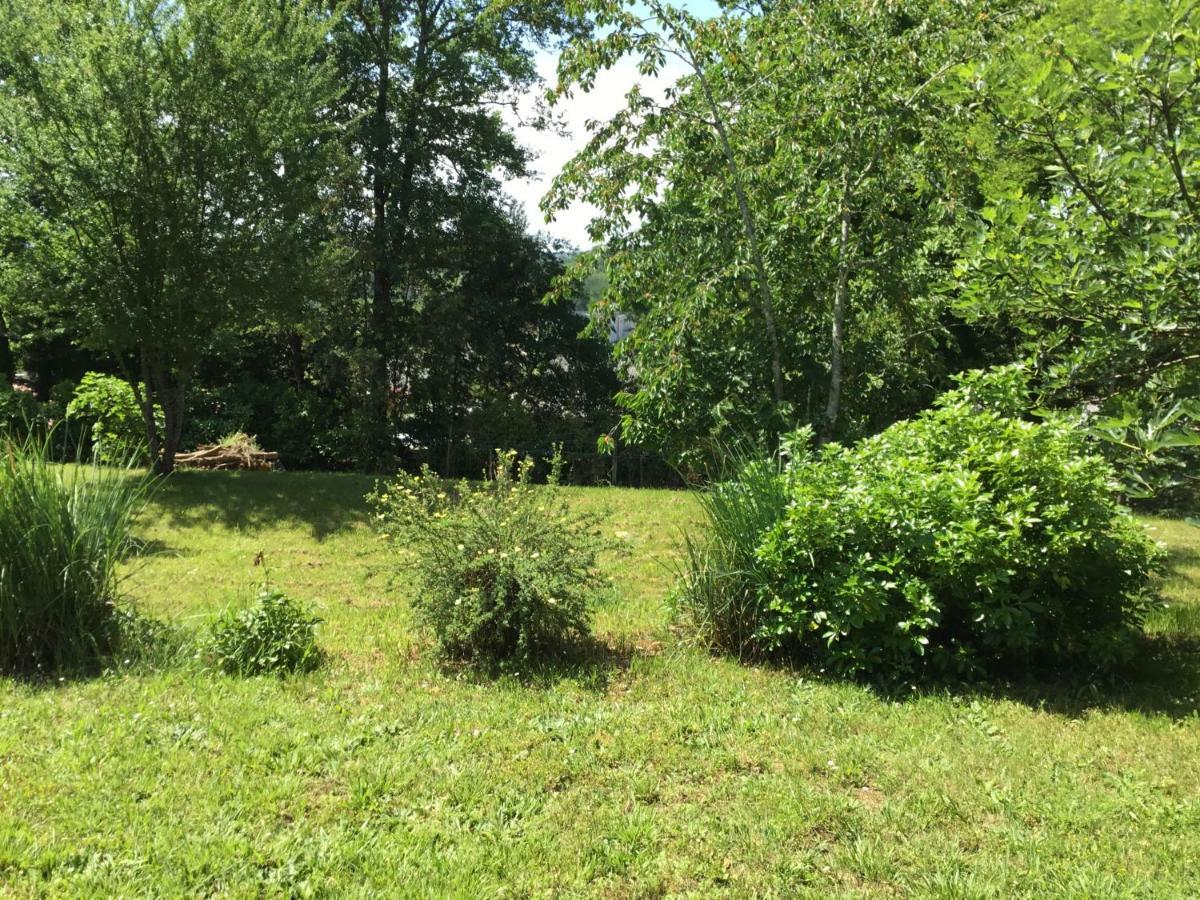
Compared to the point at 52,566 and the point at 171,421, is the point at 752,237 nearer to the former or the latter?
the point at 52,566

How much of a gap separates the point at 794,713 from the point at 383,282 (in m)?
14.6

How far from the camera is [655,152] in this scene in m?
7.30

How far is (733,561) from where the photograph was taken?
4965mm

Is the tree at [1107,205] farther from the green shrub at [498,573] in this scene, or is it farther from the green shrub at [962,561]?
the green shrub at [498,573]

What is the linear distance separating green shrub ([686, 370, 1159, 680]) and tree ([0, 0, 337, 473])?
8896 millimetres

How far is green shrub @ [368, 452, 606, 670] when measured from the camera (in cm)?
455

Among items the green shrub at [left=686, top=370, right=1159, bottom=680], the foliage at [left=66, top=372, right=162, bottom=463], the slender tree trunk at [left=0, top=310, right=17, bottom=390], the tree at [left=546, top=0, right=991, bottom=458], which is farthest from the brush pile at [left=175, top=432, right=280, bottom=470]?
the green shrub at [left=686, top=370, right=1159, bottom=680]

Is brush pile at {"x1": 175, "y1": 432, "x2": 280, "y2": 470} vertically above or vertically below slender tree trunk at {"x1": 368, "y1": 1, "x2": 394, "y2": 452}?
below

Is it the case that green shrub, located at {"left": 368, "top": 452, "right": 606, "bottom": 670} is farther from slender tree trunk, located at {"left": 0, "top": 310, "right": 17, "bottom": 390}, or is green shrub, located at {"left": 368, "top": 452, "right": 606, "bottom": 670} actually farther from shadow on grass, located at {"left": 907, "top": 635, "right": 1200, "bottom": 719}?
slender tree trunk, located at {"left": 0, "top": 310, "right": 17, "bottom": 390}

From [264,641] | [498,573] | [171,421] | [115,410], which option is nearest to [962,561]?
[498,573]

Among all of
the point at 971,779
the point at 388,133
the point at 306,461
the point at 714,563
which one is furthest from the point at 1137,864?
the point at 388,133

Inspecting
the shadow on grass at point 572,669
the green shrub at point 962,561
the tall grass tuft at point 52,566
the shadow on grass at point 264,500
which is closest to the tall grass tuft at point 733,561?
the green shrub at point 962,561

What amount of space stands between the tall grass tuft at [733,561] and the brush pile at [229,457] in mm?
10400

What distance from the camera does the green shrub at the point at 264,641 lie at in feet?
15.0
